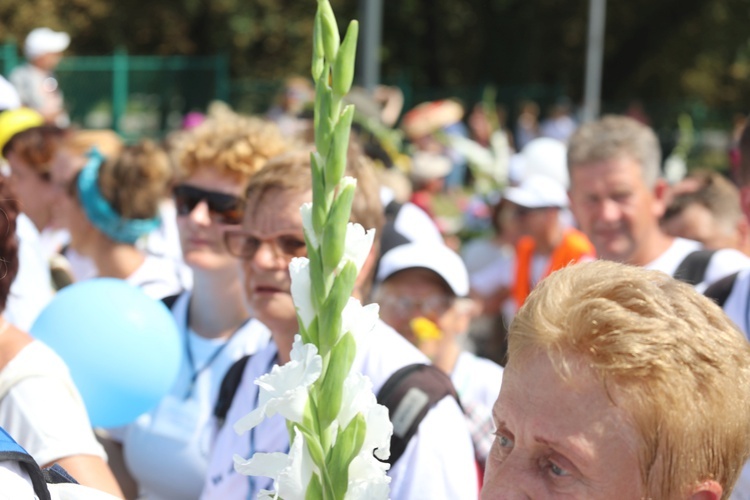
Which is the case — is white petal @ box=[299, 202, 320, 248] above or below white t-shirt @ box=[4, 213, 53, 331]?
above

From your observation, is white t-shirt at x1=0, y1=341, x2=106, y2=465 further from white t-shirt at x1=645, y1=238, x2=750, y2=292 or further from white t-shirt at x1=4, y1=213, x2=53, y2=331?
white t-shirt at x1=645, y1=238, x2=750, y2=292

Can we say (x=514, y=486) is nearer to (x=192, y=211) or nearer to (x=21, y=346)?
(x=21, y=346)

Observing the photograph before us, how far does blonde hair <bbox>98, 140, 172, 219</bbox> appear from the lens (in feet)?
15.8

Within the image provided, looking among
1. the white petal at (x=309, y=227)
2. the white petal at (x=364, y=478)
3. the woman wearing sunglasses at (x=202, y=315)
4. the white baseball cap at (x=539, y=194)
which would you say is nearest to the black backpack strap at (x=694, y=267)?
the woman wearing sunglasses at (x=202, y=315)

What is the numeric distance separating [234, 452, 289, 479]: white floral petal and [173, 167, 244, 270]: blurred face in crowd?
280 centimetres

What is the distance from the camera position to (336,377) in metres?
1.05

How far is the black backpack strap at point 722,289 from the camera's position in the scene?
121 inches

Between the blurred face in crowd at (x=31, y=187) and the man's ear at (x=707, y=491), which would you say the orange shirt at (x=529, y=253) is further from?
the man's ear at (x=707, y=491)

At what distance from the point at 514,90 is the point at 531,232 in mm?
26160

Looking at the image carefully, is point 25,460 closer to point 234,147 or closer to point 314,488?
point 314,488

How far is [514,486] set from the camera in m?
1.43

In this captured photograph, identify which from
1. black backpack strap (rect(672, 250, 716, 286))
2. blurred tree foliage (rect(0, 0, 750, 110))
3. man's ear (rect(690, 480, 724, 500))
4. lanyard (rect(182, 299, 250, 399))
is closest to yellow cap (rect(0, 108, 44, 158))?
lanyard (rect(182, 299, 250, 399))

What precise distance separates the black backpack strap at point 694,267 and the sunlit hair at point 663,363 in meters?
2.35

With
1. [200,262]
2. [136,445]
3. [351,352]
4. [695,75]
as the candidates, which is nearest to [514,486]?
[351,352]
